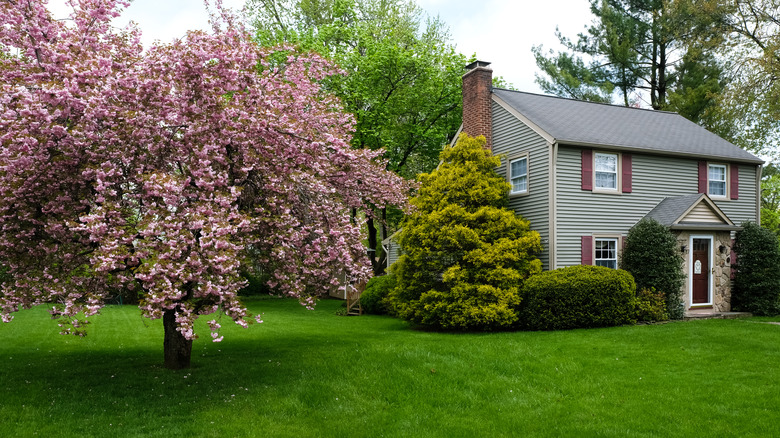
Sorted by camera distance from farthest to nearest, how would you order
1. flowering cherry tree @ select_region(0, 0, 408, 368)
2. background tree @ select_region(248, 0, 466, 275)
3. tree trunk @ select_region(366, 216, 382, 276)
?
tree trunk @ select_region(366, 216, 382, 276) → background tree @ select_region(248, 0, 466, 275) → flowering cherry tree @ select_region(0, 0, 408, 368)

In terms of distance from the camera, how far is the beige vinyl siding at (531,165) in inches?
622

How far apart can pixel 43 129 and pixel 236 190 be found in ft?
8.11

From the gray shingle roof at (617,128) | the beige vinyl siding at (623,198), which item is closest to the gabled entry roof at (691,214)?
the beige vinyl siding at (623,198)

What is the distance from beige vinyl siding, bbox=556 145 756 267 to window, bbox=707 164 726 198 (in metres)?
0.36

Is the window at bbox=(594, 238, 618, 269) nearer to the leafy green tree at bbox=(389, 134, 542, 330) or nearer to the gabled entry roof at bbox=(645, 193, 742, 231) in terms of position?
the gabled entry roof at bbox=(645, 193, 742, 231)

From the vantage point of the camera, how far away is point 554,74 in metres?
31.9

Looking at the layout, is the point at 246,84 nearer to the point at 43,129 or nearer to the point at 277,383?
the point at 43,129

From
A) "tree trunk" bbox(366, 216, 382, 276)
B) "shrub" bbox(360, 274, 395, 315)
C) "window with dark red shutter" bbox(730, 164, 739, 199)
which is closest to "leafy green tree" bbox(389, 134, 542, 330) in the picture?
"shrub" bbox(360, 274, 395, 315)

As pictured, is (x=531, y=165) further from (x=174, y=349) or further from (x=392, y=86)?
(x=174, y=349)

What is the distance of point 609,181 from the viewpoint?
1667 cm

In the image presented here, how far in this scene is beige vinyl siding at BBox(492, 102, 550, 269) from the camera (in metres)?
15.8

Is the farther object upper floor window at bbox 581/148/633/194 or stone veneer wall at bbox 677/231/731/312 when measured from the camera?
stone veneer wall at bbox 677/231/731/312

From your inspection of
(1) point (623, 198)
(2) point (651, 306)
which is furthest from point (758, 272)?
(1) point (623, 198)

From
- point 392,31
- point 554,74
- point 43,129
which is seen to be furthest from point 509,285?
point 554,74
